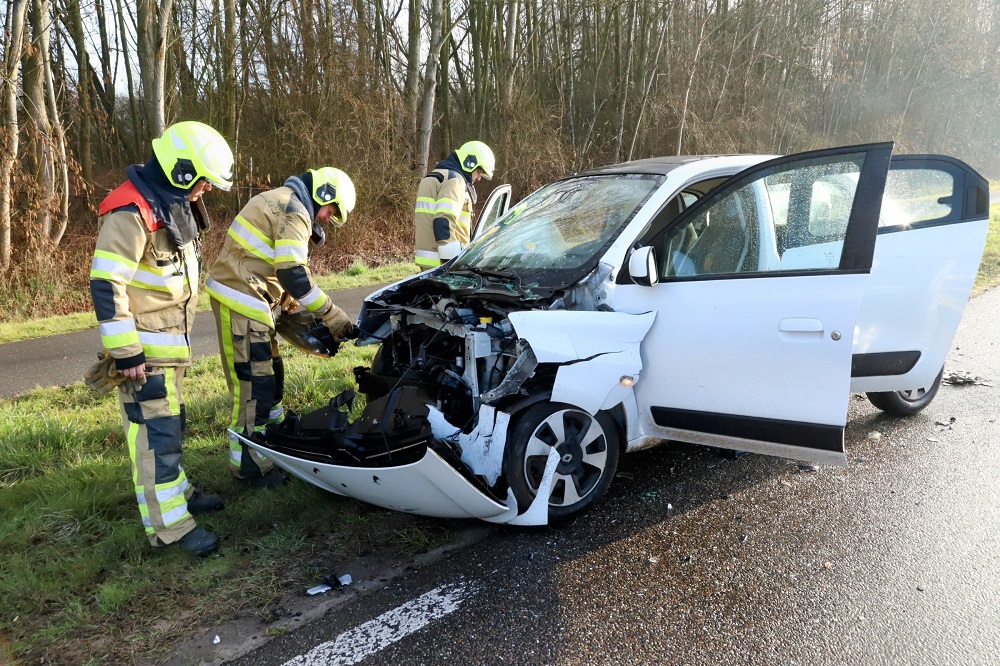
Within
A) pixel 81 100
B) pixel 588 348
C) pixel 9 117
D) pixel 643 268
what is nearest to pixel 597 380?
pixel 588 348

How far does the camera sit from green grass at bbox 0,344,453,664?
8.59 ft

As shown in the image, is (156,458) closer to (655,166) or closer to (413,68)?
(655,166)

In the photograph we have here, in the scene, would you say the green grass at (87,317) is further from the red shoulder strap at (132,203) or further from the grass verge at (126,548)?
the red shoulder strap at (132,203)

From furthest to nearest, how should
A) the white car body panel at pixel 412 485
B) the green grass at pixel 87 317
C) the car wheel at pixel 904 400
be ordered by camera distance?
the green grass at pixel 87 317
the car wheel at pixel 904 400
the white car body panel at pixel 412 485

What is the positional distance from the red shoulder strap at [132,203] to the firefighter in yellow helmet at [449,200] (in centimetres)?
263

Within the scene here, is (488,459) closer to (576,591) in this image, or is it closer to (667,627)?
(576,591)

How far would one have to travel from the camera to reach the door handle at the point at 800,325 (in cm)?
293

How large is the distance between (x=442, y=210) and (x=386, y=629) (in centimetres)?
368

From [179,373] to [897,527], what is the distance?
3525 mm

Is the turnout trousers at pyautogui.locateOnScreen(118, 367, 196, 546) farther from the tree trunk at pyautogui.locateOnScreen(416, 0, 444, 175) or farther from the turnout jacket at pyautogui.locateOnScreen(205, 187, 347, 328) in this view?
the tree trunk at pyautogui.locateOnScreen(416, 0, 444, 175)

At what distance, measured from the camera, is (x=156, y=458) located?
124 inches

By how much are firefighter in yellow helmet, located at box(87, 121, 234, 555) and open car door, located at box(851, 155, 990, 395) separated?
3.41m

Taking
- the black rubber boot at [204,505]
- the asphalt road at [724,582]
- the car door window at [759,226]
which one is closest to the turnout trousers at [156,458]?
the black rubber boot at [204,505]

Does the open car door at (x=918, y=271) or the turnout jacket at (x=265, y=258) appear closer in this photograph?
the open car door at (x=918, y=271)
